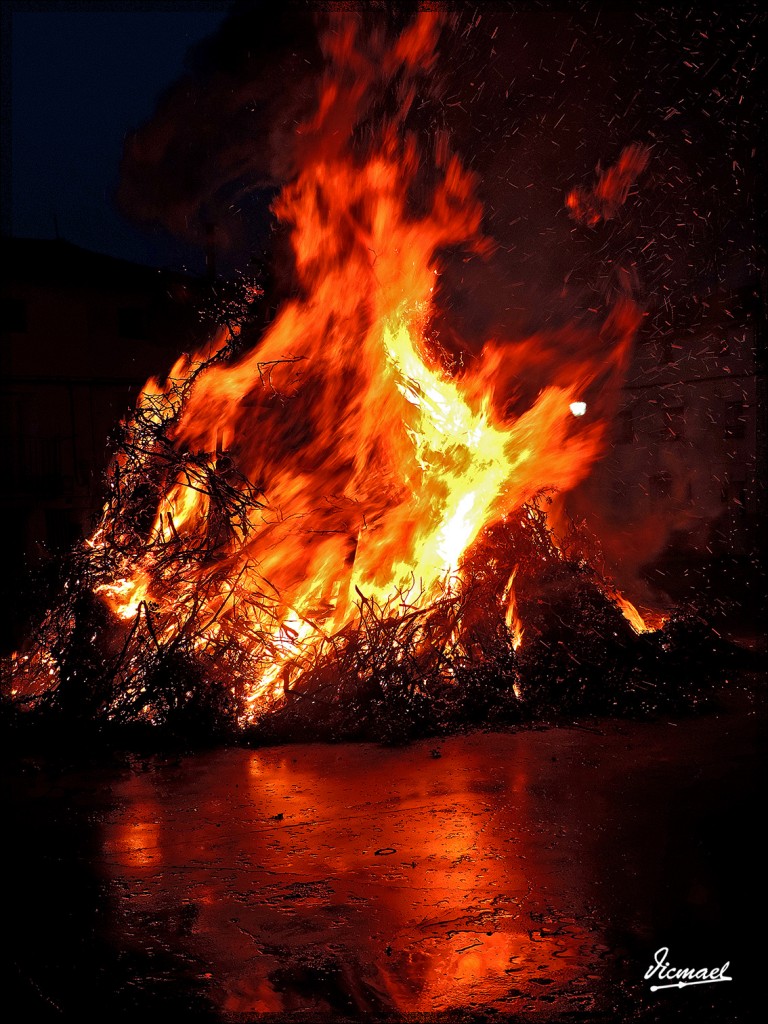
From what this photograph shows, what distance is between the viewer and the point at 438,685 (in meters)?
6.93

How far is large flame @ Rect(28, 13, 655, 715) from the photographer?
7668mm

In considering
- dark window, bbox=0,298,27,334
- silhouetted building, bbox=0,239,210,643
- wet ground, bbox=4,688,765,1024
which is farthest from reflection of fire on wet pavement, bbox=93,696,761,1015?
dark window, bbox=0,298,27,334

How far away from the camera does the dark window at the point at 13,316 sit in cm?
2123

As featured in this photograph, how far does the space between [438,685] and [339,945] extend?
3.70m

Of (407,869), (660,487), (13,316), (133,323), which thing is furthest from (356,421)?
(660,487)

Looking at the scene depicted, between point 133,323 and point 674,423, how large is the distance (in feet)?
53.3

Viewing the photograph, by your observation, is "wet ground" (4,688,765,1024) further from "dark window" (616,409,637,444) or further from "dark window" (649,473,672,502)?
"dark window" (616,409,637,444)

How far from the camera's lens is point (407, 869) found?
4.03m

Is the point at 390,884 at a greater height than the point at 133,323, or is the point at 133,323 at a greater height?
the point at 133,323

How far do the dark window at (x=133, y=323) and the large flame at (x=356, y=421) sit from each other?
15.2 meters

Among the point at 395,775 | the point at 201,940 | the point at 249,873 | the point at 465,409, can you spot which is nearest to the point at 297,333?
the point at 465,409

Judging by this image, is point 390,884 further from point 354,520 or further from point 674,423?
point 674,423

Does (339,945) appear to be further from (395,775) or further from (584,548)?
(584,548)
